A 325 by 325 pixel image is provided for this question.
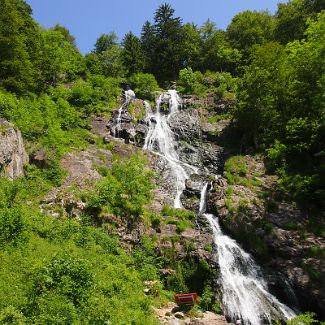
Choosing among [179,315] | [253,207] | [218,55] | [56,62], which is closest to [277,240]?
[253,207]

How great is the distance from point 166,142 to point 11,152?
47.3 feet

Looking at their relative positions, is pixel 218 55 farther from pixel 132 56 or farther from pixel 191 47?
pixel 132 56

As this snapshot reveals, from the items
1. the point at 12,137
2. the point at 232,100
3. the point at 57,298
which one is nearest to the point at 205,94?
the point at 232,100

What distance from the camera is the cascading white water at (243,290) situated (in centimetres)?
1515

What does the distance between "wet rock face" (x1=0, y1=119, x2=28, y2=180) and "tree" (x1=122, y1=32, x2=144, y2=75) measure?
27475 mm

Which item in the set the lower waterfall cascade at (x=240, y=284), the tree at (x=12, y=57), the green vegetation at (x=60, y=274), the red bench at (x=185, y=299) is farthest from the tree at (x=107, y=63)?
the red bench at (x=185, y=299)

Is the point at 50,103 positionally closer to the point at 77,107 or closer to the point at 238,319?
the point at 77,107

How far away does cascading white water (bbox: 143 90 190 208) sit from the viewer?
25.3m

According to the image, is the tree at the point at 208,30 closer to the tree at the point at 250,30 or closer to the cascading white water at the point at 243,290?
the tree at the point at 250,30

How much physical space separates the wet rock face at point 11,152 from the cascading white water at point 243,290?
37.3 ft

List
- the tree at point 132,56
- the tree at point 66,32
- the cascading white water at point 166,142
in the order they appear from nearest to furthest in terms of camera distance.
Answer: the cascading white water at point 166,142, the tree at point 132,56, the tree at point 66,32

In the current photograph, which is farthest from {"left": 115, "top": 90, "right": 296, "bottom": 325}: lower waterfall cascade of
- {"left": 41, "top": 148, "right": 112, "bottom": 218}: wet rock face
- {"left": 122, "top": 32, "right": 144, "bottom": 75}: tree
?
{"left": 122, "top": 32, "right": 144, "bottom": 75}: tree

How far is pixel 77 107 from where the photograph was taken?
103 ft

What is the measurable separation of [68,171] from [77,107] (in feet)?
36.6
